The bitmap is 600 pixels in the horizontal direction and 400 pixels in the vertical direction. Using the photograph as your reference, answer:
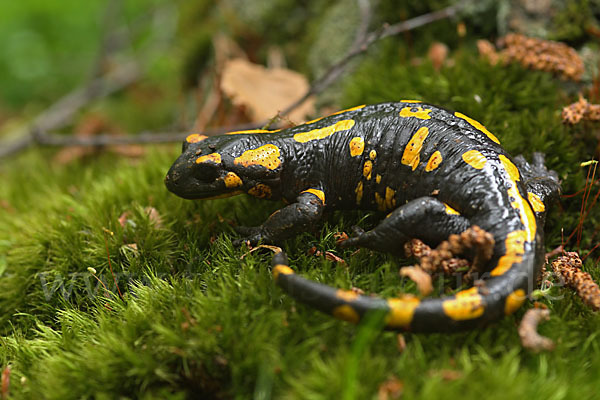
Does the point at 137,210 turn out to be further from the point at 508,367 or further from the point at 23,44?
the point at 23,44

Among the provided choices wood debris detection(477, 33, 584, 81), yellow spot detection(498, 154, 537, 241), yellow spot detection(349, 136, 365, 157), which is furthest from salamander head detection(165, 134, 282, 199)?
wood debris detection(477, 33, 584, 81)

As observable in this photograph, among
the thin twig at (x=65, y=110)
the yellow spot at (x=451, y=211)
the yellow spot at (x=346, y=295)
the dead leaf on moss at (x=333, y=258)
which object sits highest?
the yellow spot at (x=451, y=211)

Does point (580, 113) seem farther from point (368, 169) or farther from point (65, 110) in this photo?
point (65, 110)

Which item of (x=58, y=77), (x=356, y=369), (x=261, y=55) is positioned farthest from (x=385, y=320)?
(x=58, y=77)

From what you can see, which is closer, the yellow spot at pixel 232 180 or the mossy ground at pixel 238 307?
the mossy ground at pixel 238 307

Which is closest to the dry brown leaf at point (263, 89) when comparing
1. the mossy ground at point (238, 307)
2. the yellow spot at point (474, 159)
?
the mossy ground at point (238, 307)

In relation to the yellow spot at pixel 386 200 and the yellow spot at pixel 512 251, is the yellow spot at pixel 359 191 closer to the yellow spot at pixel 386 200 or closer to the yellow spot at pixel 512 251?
the yellow spot at pixel 386 200

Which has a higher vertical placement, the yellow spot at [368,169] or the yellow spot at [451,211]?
the yellow spot at [368,169]

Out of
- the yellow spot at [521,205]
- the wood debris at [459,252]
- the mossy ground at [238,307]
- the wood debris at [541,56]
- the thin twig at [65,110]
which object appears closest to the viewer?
the mossy ground at [238,307]
